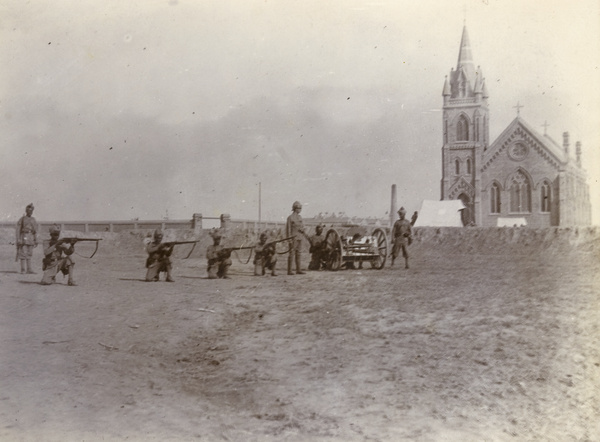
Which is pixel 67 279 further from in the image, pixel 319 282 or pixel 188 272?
pixel 319 282

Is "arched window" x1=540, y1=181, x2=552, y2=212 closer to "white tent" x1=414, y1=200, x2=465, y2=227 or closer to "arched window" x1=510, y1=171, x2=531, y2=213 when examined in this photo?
"white tent" x1=414, y1=200, x2=465, y2=227

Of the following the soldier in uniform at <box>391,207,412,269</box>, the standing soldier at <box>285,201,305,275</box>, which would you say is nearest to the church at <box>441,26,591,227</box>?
the soldier in uniform at <box>391,207,412,269</box>

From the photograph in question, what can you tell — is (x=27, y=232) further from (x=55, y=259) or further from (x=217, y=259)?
(x=217, y=259)

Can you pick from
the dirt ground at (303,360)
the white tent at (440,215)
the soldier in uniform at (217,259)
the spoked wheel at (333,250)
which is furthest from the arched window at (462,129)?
the soldier in uniform at (217,259)

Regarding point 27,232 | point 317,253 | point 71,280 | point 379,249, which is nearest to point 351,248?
point 317,253

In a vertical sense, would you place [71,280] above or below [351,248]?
below
